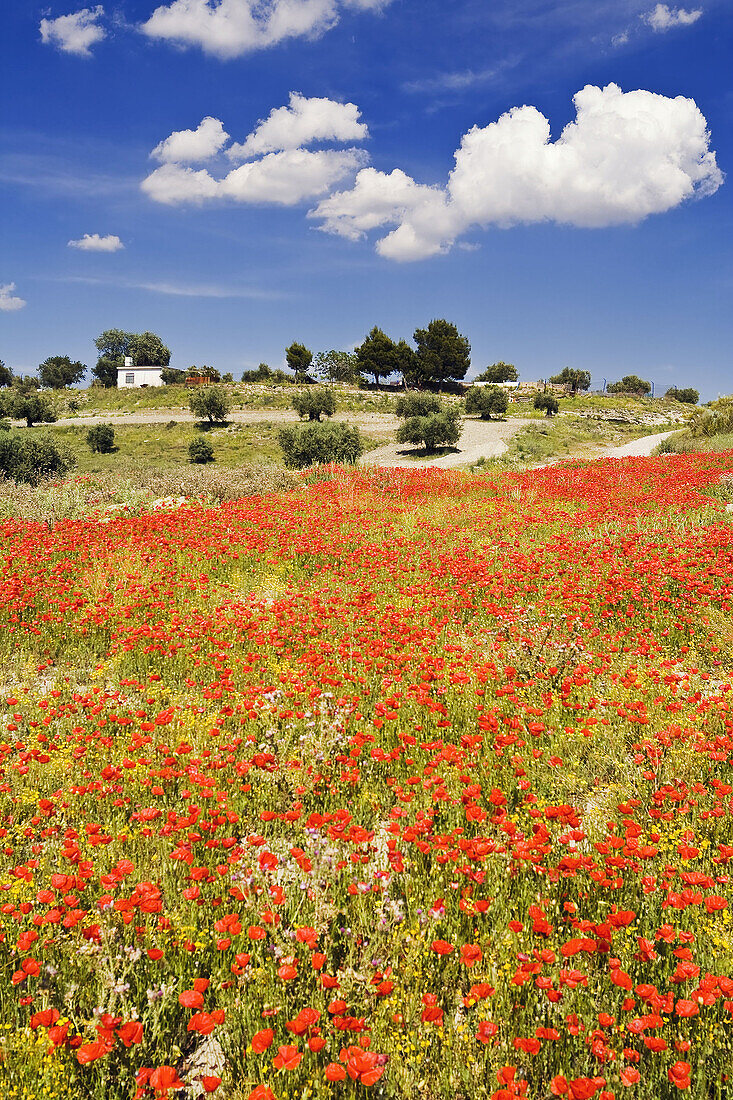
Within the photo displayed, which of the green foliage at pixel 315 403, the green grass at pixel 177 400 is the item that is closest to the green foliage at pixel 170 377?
the green grass at pixel 177 400

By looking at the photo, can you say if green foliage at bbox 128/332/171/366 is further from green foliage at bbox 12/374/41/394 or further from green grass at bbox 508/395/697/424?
green grass at bbox 508/395/697/424

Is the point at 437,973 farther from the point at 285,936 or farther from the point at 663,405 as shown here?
the point at 663,405

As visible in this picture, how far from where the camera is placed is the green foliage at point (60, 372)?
113188 millimetres

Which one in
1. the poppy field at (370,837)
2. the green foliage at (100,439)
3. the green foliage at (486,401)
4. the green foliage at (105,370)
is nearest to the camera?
the poppy field at (370,837)

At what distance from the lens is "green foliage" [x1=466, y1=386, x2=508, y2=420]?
200 feet

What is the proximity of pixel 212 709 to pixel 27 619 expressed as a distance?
14.3 feet

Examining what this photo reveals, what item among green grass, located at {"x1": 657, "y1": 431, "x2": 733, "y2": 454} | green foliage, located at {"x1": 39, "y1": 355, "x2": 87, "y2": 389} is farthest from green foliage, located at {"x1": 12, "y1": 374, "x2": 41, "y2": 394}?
green grass, located at {"x1": 657, "y1": 431, "x2": 733, "y2": 454}

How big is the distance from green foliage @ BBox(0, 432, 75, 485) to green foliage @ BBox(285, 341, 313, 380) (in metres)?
73.0

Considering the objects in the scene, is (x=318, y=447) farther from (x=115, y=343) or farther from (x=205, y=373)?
(x=115, y=343)

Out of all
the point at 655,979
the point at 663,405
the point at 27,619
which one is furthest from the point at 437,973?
the point at 663,405

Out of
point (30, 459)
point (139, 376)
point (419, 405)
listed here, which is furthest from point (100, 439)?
point (139, 376)

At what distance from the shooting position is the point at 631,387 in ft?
347

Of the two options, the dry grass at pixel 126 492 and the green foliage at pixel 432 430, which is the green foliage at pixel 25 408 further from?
the green foliage at pixel 432 430

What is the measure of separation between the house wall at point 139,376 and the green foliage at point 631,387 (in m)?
83.1
